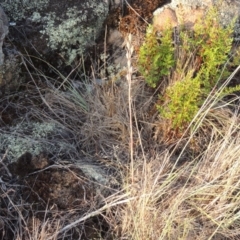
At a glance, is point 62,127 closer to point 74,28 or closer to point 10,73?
point 10,73

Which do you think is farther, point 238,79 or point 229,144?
point 238,79

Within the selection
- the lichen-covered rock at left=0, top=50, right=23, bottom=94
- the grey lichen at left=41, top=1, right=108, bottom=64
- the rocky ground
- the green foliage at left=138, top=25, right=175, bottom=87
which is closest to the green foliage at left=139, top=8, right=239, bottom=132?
the green foliage at left=138, top=25, right=175, bottom=87

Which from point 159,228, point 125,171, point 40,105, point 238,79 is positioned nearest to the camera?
point 159,228

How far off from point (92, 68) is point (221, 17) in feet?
2.67

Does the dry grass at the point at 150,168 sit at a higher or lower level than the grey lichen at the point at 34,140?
lower

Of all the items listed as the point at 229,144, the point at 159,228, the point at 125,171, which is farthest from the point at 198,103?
the point at 159,228

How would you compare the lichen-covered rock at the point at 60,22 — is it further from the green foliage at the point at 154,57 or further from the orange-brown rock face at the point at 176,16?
the green foliage at the point at 154,57

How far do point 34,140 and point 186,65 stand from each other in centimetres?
82

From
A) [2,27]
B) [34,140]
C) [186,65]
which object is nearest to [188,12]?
[186,65]

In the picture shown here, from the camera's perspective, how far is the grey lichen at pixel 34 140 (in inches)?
97.4

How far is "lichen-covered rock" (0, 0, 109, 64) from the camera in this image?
9.36 feet

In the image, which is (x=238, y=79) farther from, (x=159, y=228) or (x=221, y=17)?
(x=159, y=228)

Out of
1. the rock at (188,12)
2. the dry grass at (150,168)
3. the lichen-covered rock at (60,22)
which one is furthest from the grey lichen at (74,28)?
the rock at (188,12)

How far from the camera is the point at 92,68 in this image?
2.82m
